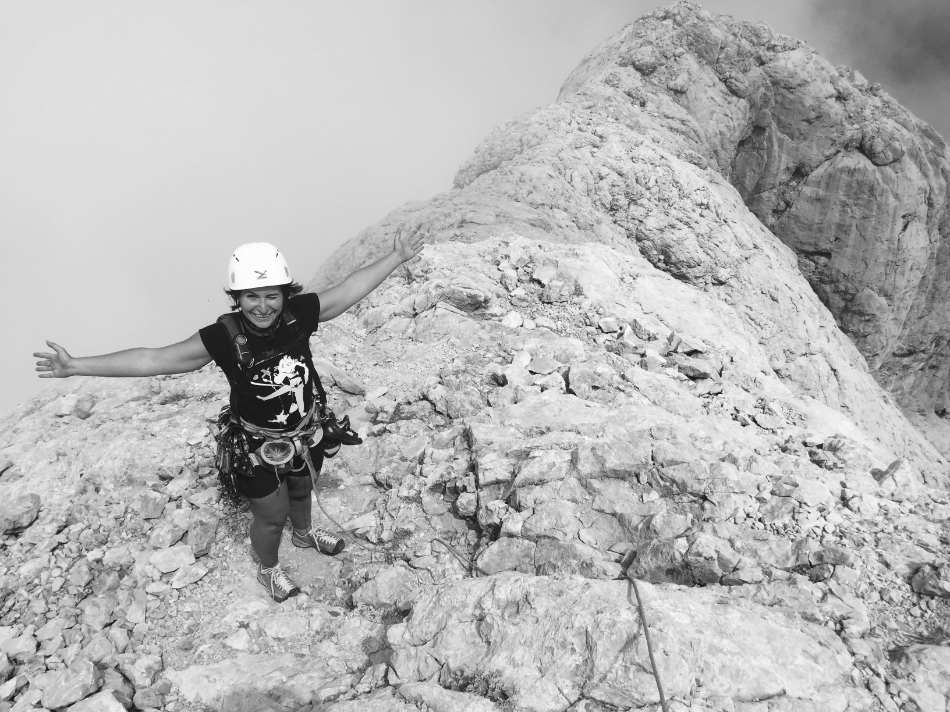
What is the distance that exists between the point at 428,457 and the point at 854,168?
19.5 metres

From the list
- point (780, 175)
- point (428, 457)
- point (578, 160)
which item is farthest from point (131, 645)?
point (780, 175)

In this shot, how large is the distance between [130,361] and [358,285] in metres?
1.48

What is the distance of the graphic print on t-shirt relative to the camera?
11.0 ft

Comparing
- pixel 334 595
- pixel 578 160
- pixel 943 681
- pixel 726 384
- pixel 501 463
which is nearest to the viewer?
pixel 943 681

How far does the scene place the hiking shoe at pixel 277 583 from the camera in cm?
383

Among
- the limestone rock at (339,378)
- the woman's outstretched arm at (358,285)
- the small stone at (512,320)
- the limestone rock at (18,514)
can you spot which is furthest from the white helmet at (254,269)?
the small stone at (512,320)

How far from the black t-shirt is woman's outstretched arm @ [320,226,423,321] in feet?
0.58

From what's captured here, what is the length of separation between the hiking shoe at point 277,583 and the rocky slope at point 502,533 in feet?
0.34

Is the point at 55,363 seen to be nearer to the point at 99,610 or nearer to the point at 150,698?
the point at 99,610

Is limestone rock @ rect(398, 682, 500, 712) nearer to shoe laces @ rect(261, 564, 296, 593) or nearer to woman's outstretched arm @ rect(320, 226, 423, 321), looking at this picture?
shoe laces @ rect(261, 564, 296, 593)

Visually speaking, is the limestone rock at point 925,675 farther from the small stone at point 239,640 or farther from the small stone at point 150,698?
the small stone at point 150,698

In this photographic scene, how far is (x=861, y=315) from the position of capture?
18.9m

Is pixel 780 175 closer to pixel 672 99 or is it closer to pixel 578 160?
pixel 672 99

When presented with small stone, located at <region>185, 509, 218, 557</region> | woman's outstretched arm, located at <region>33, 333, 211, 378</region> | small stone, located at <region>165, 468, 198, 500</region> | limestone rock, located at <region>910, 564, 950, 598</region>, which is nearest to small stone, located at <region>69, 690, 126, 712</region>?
small stone, located at <region>185, 509, 218, 557</region>
